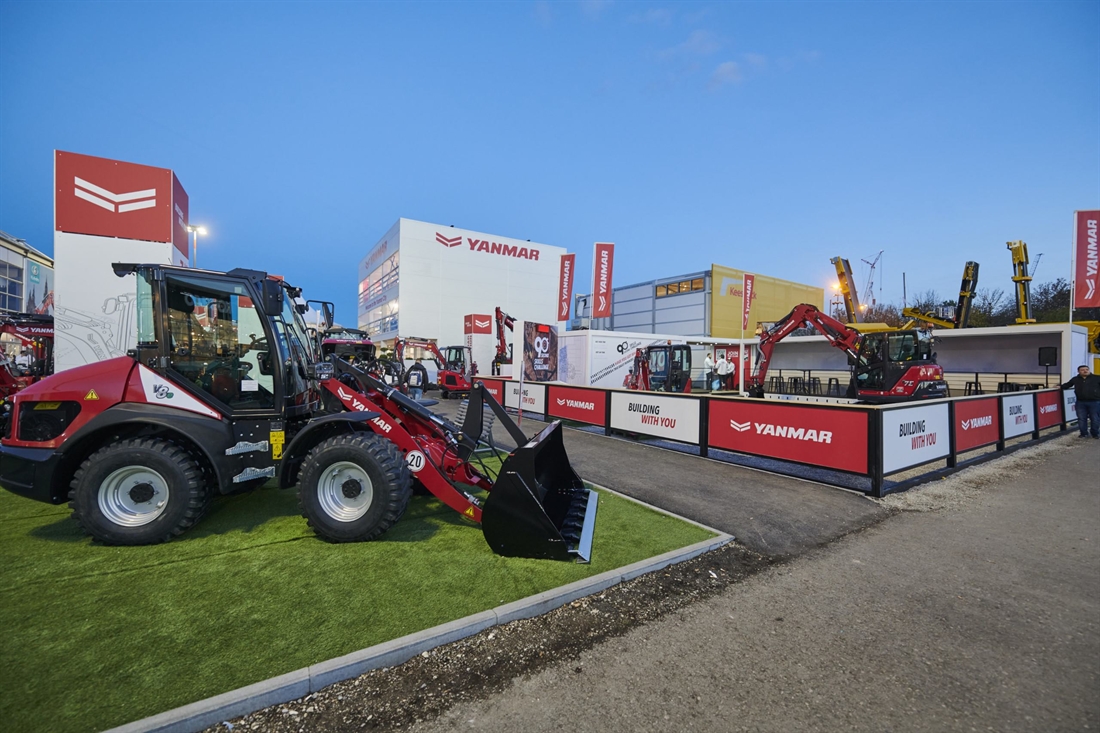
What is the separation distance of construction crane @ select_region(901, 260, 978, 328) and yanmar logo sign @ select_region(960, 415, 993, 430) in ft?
44.3

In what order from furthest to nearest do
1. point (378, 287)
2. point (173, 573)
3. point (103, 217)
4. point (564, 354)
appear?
point (378, 287)
point (564, 354)
point (103, 217)
point (173, 573)

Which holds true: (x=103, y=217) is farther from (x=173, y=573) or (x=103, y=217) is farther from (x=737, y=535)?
(x=737, y=535)

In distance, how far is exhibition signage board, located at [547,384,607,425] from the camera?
37.7ft

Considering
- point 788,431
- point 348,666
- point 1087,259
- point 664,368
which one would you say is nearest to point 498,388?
point 664,368

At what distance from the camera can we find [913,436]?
705cm

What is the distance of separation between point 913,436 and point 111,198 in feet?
41.3

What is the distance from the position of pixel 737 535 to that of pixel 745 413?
3530mm

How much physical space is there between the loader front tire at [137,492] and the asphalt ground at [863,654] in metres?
3.37

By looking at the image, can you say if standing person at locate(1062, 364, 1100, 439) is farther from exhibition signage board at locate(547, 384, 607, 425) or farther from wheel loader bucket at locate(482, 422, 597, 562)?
wheel loader bucket at locate(482, 422, 597, 562)

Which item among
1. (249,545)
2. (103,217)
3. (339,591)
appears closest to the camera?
(339,591)

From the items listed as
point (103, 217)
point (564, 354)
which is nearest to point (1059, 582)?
point (103, 217)

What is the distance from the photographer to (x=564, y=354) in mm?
21500

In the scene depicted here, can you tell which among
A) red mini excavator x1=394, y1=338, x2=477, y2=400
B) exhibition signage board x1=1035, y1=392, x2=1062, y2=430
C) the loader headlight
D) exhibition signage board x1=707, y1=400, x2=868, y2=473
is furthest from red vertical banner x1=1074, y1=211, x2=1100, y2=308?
the loader headlight

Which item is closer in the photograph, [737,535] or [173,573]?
[173,573]
